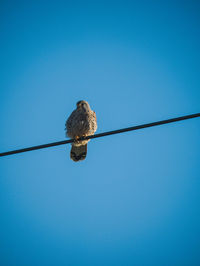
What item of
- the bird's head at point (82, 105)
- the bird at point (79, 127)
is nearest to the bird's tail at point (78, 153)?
the bird at point (79, 127)

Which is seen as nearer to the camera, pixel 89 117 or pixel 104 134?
pixel 104 134

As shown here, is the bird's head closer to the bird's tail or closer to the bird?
the bird

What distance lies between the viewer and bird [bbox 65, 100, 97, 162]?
5.64m

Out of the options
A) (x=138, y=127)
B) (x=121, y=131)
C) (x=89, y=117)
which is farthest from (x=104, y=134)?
(x=89, y=117)

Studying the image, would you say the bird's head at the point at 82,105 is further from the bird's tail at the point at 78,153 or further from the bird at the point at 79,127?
the bird's tail at the point at 78,153

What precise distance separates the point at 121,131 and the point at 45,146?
1.20m

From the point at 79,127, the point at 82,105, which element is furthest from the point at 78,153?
the point at 82,105

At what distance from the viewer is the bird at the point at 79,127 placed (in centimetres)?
564

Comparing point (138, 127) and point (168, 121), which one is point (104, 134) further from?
point (168, 121)

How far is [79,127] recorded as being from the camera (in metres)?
5.60

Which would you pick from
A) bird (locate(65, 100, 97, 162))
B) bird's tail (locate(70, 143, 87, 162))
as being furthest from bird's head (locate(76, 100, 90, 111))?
bird's tail (locate(70, 143, 87, 162))

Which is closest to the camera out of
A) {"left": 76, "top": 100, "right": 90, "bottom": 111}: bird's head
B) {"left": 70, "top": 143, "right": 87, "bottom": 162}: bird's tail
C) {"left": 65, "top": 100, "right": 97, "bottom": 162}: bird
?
{"left": 65, "top": 100, "right": 97, "bottom": 162}: bird

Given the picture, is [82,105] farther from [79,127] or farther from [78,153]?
[78,153]

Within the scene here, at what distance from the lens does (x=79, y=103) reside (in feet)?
Result: 19.5
